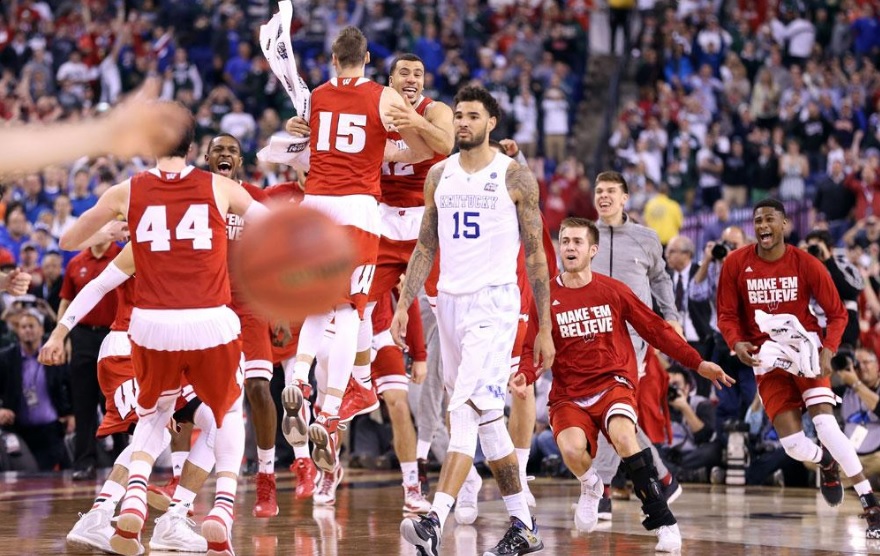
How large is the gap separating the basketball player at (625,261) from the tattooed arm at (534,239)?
3.11 m

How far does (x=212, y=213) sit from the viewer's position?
8.87 m

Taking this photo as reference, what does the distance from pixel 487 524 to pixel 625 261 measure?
2.80 metres

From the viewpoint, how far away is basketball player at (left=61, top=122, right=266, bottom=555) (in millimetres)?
8797

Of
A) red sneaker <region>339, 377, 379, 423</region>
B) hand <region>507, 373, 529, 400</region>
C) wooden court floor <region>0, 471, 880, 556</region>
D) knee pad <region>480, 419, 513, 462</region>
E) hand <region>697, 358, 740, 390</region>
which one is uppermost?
hand <region>697, 358, 740, 390</region>

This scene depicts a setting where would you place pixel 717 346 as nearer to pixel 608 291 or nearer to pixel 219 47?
pixel 608 291

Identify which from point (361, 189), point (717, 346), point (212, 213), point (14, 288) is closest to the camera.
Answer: point (212, 213)

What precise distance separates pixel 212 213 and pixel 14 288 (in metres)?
1.67

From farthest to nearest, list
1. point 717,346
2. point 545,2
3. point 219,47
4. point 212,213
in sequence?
point 545,2 < point 219,47 < point 717,346 < point 212,213

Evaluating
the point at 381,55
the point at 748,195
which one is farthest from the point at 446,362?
the point at 381,55

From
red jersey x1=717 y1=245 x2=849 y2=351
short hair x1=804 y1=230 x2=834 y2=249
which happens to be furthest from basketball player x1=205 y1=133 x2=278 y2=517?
short hair x1=804 y1=230 x2=834 y2=249

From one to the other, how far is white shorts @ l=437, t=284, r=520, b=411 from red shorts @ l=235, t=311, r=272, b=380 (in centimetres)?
279

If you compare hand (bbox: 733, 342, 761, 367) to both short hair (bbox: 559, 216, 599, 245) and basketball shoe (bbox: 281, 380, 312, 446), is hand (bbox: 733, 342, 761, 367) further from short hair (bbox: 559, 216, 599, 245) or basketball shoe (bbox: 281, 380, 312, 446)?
basketball shoe (bbox: 281, 380, 312, 446)

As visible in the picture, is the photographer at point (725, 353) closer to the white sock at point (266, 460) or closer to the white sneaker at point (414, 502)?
the white sneaker at point (414, 502)

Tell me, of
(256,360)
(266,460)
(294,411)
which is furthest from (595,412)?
(256,360)
